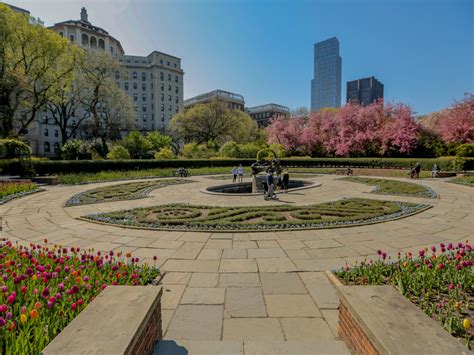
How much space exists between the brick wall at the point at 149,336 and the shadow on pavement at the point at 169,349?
2.2 inches

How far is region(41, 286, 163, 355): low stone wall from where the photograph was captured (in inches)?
65.7

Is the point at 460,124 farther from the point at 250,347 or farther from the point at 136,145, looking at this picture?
the point at 136,145

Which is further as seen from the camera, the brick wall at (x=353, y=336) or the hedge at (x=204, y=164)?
the hedge at (x=204, y=164)

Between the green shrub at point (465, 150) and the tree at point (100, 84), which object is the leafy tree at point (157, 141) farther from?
the green shrub at point (465, 150)

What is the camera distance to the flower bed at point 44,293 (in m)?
2.00

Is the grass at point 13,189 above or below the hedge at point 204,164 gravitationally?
below

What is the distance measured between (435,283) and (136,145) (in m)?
42.9

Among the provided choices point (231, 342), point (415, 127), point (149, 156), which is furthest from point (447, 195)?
point (149, 156)

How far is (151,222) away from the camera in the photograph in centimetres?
715

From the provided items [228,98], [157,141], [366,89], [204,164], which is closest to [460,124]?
[204,164]

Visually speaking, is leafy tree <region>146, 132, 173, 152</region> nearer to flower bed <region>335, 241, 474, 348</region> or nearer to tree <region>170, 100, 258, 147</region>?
tree <region>170, 100, 258, 147</region>

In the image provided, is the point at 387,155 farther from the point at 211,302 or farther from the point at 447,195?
the point at 211,302

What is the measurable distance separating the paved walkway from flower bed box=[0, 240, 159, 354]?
2.86 feet

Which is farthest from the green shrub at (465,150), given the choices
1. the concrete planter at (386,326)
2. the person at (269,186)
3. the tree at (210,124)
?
the tree at (210,124)
